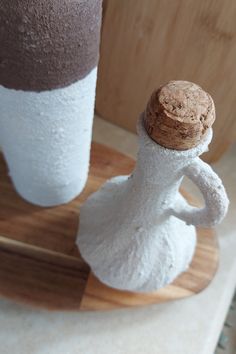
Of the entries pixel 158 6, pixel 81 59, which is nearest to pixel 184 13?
pixel 158 6

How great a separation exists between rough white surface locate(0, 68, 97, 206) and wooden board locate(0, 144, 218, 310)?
20 mm

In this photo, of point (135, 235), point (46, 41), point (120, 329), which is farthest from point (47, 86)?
point (120, 329)

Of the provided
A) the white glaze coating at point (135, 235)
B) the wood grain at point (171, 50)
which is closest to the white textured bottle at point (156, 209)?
the white glaze coating at point (135, 235)

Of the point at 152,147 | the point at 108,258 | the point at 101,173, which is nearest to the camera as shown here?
the point at 152,147

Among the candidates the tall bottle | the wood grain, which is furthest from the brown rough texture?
the wood grain

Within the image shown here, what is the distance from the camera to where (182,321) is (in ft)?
1.52

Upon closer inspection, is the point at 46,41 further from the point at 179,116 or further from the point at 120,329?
the point at 120,329

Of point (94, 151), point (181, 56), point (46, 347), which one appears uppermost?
point (181, 56)

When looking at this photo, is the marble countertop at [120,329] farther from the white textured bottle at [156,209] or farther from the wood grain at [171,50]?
the wood grain at [171,50]

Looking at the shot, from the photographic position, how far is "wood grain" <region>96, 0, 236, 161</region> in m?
0.42

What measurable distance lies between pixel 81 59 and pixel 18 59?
5cm

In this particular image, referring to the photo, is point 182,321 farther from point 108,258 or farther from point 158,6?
point 158,6

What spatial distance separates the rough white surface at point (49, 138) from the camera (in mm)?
330

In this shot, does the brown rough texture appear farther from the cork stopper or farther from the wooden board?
the wooden board
